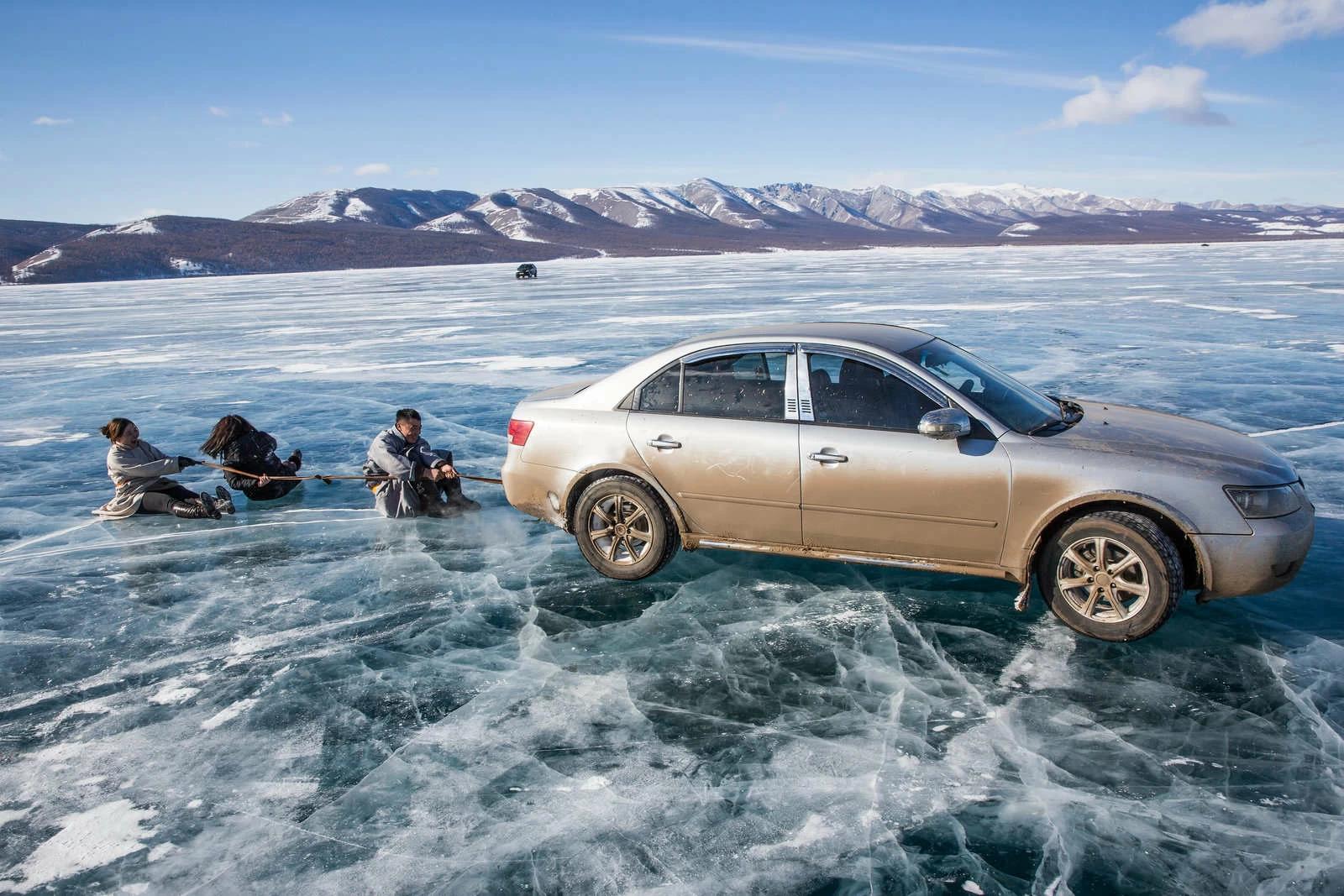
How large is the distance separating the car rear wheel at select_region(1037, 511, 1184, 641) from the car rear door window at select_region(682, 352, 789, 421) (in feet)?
5.88

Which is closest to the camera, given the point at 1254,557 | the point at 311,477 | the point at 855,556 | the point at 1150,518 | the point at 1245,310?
the point at 1254,557

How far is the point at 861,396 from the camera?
518 cm

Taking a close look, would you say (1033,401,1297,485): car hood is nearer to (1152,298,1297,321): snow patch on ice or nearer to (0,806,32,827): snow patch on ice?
(0,806,32,827): snow patch on ice

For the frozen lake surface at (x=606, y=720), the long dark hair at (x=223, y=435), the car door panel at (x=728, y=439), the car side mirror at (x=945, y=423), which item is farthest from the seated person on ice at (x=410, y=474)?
the car side mirror at (x=945, y=423)

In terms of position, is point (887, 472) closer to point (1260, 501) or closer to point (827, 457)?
point (827, 457)

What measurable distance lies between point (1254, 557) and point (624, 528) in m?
3.60

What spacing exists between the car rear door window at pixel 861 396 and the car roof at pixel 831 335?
167mm

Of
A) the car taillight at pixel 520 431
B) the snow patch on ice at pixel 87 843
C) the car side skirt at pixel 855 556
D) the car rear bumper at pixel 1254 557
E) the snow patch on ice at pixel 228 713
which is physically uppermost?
the car taillight at pixel 520 431

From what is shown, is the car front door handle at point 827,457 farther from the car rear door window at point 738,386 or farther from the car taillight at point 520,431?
the car taillight at point 520,431

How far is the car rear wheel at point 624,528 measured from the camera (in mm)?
5695

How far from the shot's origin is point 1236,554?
4.47 meters

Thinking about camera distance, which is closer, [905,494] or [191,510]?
[905,494]

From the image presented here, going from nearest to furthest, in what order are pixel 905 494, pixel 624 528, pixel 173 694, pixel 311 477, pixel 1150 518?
pixel 1150 518 → pixel 173 694 → pixel 905 494 → pixel 624 528 → pixel 311 477

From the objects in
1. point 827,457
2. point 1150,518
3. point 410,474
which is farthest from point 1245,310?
point 410,474
